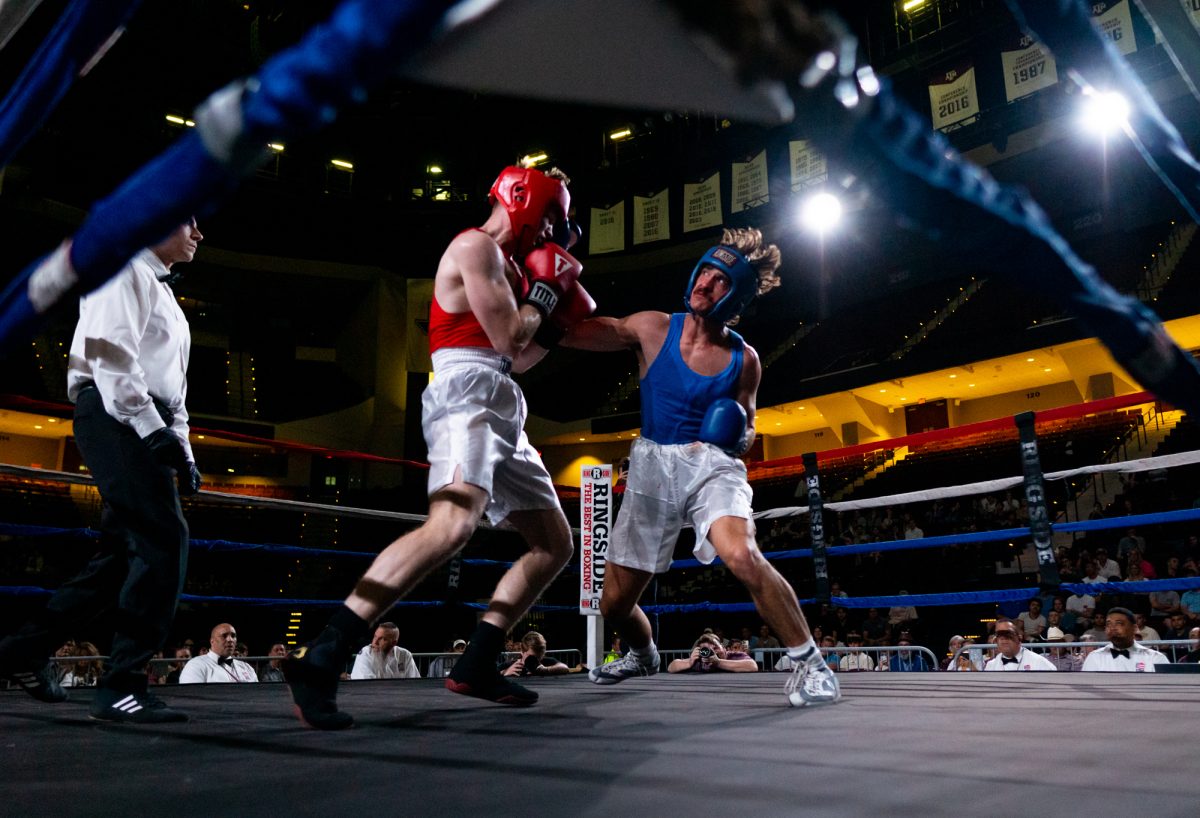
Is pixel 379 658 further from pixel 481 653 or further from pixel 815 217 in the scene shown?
pixel 815 217

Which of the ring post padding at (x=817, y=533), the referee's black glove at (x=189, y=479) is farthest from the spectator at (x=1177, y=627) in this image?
the referee's black glove at (x=189, y=479)

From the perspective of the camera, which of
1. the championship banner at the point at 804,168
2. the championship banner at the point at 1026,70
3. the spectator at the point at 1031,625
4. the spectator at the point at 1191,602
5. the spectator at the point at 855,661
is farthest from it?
the championship banner at the point at 804,168

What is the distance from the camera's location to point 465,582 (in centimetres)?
1117

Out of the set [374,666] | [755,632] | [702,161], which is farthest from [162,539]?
[702,161]

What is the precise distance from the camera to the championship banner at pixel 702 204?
1358 cm

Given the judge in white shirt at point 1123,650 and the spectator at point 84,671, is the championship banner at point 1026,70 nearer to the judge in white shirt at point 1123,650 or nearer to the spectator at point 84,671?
the judge in white shirt at point 1123,650

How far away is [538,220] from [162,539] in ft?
3.61

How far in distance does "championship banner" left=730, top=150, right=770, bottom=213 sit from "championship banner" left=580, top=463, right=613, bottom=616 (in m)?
9.80

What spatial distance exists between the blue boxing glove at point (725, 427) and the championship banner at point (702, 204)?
11.5m

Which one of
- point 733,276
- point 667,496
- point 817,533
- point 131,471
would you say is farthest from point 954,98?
point 131,471

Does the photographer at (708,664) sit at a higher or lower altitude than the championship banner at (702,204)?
lower

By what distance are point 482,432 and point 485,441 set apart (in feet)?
0.07

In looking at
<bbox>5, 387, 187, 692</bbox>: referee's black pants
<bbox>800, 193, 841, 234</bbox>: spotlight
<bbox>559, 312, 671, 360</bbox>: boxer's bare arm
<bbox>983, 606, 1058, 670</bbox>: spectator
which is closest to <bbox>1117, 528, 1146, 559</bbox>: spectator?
<bbox>983, 606, 1058, 670</bbox>: spectator

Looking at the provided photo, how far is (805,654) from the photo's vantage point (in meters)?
2.18
